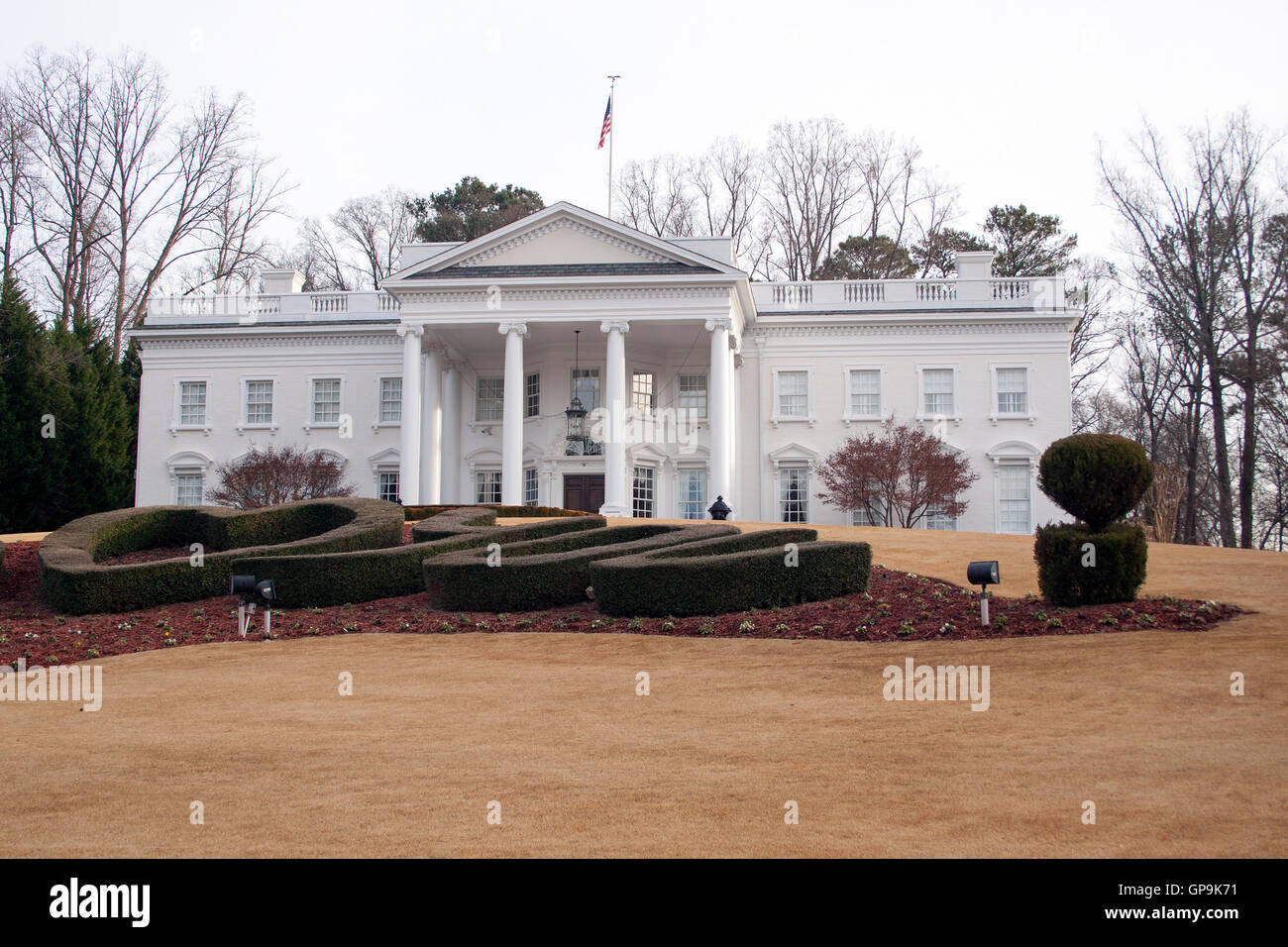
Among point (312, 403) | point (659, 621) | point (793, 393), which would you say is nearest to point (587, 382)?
point (793, 393)

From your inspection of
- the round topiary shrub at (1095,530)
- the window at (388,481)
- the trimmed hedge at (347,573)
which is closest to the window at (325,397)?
the window at (388,481)

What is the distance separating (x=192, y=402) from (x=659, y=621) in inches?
1274

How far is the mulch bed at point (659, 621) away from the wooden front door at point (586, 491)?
65.4 ft

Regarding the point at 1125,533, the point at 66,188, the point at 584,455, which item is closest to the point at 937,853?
the point at 1125,533

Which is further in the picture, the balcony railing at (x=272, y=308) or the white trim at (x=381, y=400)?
the balcony railing at (x=272, y=308)

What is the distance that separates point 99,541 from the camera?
2138 cm

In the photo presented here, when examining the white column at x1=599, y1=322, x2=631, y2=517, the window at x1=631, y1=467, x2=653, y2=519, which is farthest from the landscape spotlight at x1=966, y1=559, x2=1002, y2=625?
the window at x1=631, y1=467, x2=653, y2=519

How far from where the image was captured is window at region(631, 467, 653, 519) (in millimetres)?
38469

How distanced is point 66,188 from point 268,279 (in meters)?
10.3

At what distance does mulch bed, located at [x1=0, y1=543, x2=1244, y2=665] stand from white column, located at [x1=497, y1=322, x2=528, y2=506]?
16.2 meters

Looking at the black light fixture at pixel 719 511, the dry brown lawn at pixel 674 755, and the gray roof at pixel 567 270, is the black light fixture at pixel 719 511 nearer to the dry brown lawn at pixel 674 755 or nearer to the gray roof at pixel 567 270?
the gray roof at pixel 567 270

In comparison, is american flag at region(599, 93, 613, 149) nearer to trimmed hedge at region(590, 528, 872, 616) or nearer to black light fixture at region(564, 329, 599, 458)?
black light fixture at region(564, 329, 599, 458)

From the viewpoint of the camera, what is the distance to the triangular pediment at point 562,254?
34.9m

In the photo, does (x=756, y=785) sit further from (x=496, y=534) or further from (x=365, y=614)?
(x=496, y=534)
